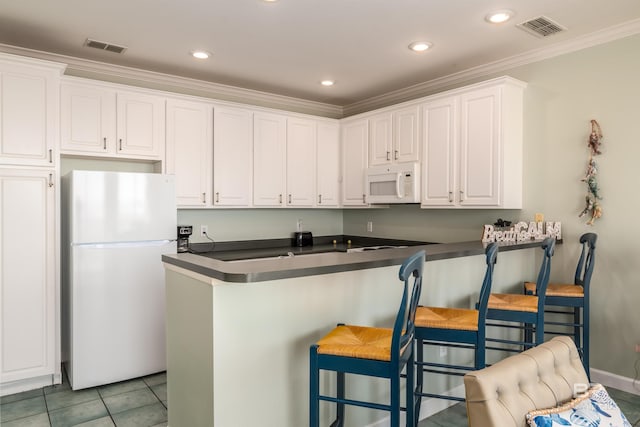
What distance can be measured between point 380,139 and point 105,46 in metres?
2.60

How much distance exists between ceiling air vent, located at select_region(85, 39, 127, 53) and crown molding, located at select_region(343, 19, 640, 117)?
2672mm

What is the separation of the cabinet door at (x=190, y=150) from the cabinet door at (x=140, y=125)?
83mm

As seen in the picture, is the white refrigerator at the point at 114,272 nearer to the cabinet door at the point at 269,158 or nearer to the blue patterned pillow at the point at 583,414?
the cabinet door at the point at 269,158

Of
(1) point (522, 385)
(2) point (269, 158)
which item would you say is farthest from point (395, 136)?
(1) point (522, 385)

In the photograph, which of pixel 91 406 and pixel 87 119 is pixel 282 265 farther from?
pixel 87 119

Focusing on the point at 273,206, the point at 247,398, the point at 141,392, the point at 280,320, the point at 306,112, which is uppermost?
the point at 306,112

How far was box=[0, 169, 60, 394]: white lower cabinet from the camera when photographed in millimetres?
3041

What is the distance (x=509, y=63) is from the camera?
12.4ft

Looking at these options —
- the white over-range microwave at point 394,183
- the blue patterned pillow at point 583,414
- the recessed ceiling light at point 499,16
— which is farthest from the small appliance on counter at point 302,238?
the blue patterned pillow at point 583,414

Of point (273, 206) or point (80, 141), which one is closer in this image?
point (80, 141)

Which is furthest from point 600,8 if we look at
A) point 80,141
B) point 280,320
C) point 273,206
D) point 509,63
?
point 80,141

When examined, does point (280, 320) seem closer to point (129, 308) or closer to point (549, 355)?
point (549, 355)

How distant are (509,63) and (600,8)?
3.22 feet

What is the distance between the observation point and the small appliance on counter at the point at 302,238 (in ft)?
16.3
